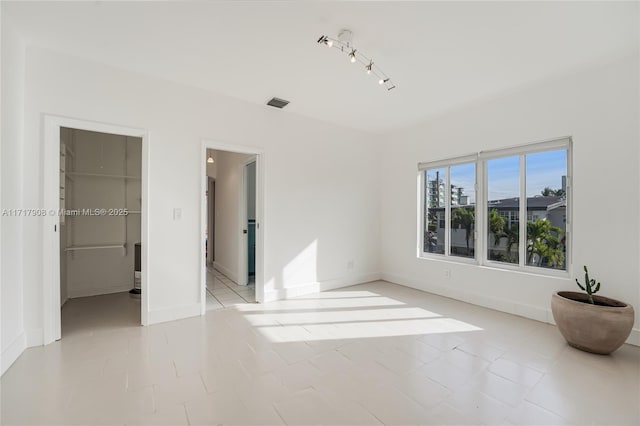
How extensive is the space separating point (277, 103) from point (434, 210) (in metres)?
2.95

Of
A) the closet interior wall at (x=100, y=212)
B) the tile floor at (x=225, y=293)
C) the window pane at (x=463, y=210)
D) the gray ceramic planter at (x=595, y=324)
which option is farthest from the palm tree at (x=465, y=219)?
the closet interior wall at (x=100, y=212)

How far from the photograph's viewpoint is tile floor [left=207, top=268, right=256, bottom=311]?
376 cm

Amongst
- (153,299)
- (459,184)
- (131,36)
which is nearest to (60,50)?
(131,36)

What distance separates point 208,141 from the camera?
338cm

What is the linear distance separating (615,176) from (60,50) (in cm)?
544

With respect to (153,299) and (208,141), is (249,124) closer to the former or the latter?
(208,141)

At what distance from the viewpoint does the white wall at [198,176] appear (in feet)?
8.36

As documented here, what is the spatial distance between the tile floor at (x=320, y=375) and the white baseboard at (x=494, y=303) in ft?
0.43

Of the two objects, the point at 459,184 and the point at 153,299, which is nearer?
Result: the point at 153,299

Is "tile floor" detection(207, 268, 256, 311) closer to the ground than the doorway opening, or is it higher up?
closer to the ground

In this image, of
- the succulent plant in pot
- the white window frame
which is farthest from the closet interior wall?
the succulent plant in pot

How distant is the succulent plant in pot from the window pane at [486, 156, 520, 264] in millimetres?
1024

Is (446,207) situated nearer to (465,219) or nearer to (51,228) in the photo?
(465,219)

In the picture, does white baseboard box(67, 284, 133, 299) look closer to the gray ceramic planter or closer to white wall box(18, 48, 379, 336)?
white wall box(18, 48, 379, 336)
